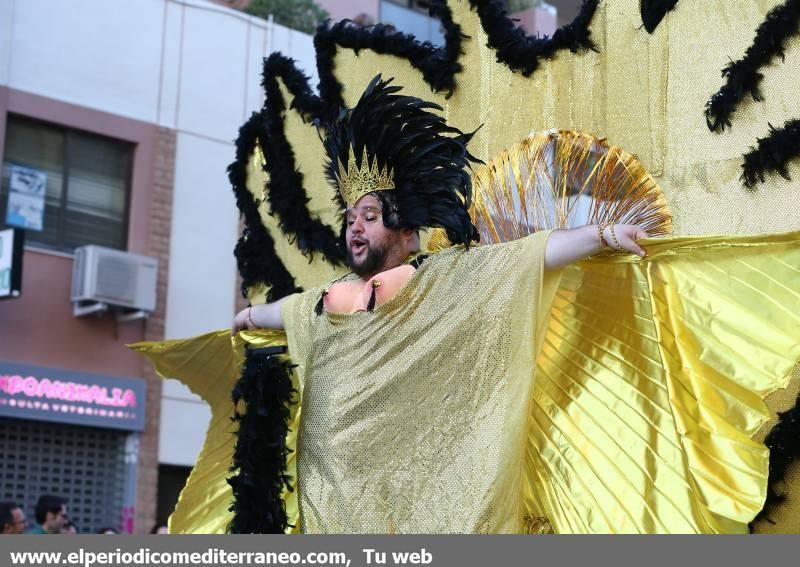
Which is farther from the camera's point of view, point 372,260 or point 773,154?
point 773,154

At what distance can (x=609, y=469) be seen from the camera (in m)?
Result: 3.56

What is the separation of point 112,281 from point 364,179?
668 centimetres

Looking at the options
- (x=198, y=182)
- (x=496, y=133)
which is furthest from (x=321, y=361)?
(x=198, y=182)

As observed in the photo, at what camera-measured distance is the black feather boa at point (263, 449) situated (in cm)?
359

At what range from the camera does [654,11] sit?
4121 millimetres

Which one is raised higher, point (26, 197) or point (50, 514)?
point (26, 197)

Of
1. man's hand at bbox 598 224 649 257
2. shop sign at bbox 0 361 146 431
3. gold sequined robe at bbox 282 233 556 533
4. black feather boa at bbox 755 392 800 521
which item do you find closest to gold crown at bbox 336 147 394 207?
gold sequined robe at bbox 282 233 556 533

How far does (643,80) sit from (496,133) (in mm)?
635

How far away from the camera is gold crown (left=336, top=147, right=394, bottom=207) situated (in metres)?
3.63

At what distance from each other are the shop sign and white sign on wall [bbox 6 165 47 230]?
1213 mm

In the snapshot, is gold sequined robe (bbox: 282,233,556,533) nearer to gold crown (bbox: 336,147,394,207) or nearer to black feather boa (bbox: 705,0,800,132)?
gold crown (bbox: 336,147,394,207)

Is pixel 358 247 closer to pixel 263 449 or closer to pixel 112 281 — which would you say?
pixel 263 449

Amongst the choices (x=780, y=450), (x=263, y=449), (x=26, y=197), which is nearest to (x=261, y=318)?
(x=263, y=449)

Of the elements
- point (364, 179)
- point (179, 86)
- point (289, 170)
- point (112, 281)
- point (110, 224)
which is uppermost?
point (179, 86)
